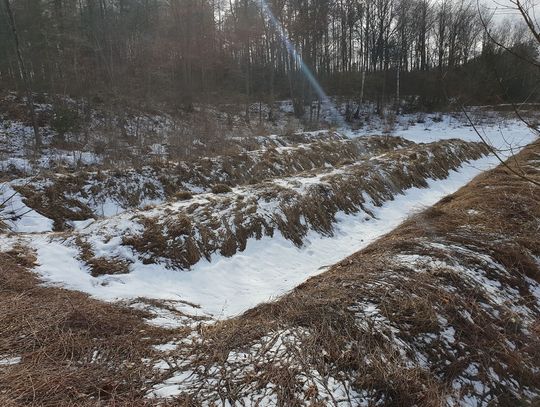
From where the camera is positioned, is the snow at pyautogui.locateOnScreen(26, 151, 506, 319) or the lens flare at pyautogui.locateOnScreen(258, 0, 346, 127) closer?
the snow at pyautogui.locateOnScreen(26, 151, 506, 319)

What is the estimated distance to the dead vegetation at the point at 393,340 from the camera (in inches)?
107

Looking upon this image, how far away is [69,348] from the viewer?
3.09 metres

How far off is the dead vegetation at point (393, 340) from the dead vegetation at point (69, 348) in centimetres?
39

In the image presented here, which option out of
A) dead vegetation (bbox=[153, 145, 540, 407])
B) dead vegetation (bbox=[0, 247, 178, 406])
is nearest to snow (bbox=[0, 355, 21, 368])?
dead vegetation (bbox=[0, 247, 178, 406])

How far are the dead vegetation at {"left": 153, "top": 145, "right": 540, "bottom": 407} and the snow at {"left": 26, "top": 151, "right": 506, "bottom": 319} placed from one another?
1.16 metres

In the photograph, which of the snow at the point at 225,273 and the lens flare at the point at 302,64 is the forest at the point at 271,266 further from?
the lens flare at the point at 302,64

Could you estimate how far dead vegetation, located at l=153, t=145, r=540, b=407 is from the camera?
271 cm

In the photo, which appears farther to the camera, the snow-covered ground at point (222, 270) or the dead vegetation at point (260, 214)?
the dead vegetation at point (260, 214)

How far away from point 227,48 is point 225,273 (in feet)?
105

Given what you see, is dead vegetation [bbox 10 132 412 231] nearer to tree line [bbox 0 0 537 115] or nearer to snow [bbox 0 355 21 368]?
snow [bbox 0 355 21 368]

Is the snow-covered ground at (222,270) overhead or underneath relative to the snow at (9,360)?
underneath

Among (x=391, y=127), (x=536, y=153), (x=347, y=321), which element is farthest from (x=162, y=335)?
(x=391, y=127)

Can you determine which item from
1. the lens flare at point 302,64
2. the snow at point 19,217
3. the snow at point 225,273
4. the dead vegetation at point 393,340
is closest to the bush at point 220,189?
the snow at point 225,273

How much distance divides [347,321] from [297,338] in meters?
0.51
